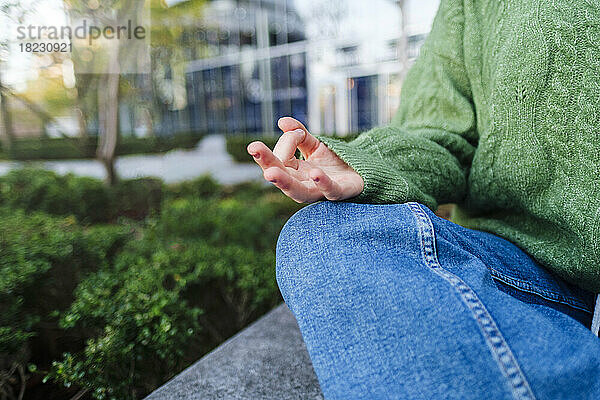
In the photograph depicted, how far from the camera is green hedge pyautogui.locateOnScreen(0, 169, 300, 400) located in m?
1.52

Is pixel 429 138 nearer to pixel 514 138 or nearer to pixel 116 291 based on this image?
pixel 514 138

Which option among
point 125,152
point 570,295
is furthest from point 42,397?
point 125,152

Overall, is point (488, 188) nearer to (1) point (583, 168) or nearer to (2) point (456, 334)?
(1) point (583, 168)

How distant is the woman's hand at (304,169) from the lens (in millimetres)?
789

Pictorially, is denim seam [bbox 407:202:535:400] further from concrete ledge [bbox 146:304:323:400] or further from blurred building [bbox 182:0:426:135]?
blurred building [bbox 182:0:426:135]

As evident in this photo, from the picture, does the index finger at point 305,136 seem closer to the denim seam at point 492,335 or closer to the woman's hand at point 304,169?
the woman's hand at point 304,169

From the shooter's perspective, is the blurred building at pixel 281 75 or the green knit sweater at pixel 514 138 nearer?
the green knit sweater at pixel 514 138

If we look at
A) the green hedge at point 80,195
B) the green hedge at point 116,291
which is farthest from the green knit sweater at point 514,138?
the green hedge at point 80,195

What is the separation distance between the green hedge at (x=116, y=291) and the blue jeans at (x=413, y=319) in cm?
89

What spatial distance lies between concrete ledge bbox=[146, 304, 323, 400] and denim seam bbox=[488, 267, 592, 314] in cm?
66

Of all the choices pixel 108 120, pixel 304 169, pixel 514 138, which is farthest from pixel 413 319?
pixel 108 120

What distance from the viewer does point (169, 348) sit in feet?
5.25

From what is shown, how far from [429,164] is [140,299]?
1119 millimetres

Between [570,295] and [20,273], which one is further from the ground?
[570,295]
